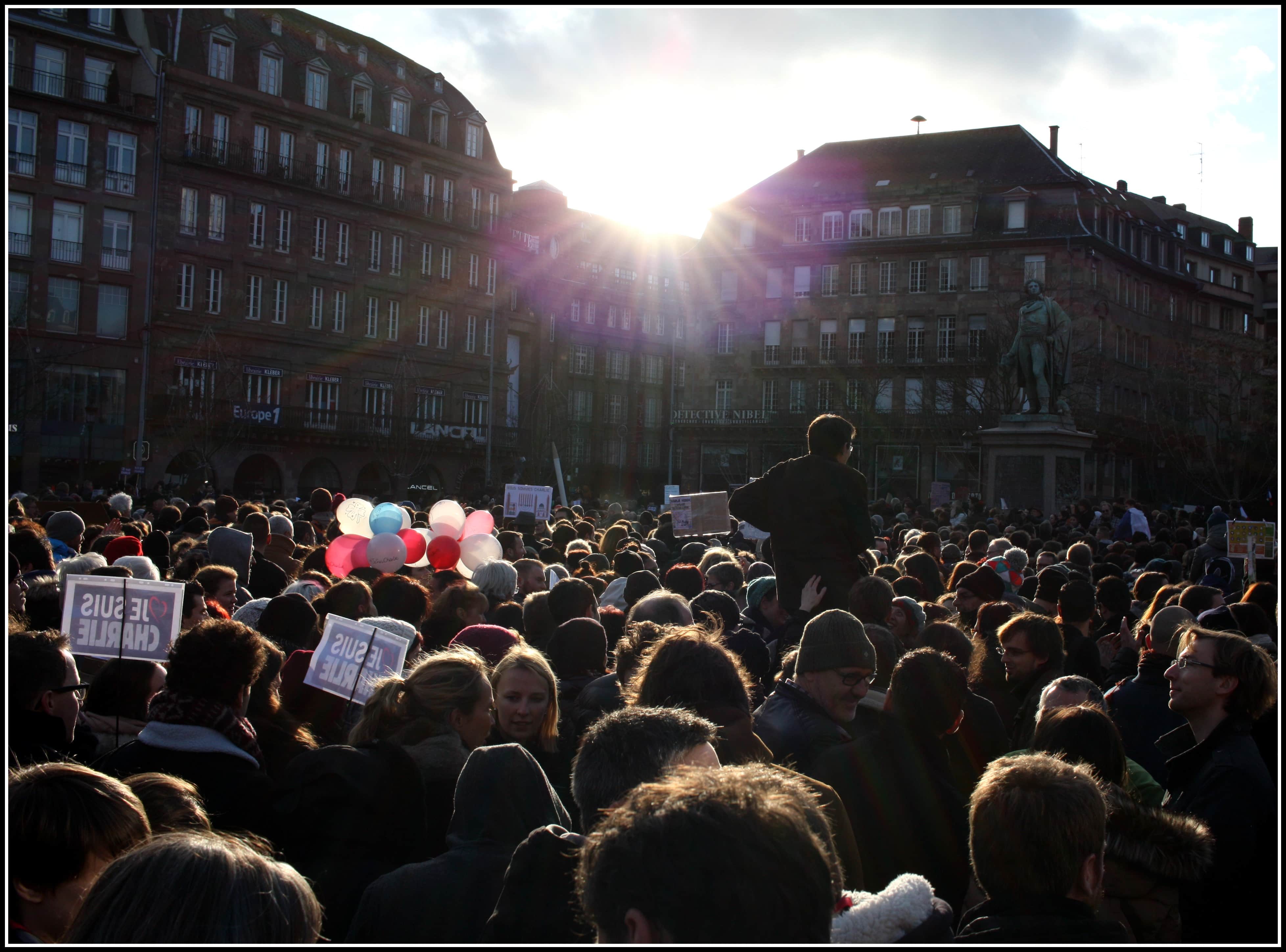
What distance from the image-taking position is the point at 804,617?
7.54 meters

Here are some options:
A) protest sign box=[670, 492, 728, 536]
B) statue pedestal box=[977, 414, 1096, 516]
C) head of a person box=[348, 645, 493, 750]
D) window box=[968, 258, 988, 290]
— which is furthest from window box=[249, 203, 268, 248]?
head of a person box=[348, 645, 493, 750]

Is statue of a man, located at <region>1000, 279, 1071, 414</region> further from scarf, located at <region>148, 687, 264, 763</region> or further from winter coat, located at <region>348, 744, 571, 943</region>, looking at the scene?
winter coat, located at <region>348, 744, 571, 943</region>

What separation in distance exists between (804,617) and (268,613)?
129 inches

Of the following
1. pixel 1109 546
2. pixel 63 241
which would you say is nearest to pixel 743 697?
pixel 1109 546

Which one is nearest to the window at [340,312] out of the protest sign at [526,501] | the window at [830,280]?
the window at [830,280]

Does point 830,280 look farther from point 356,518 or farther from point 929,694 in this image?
point 929,694

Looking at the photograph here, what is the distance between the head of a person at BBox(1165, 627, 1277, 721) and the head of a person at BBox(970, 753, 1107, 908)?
1766 millimetres

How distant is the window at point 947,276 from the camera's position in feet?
209

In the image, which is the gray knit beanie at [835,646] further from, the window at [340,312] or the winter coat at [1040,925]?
the window at [340,312]

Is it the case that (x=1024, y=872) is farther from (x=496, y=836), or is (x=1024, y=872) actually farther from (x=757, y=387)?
(x=757, y=387)

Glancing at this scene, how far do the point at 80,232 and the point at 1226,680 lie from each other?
5098cm

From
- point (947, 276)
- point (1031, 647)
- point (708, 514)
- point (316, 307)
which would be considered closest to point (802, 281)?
point (947, 276)

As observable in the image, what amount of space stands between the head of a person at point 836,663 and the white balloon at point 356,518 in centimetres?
749

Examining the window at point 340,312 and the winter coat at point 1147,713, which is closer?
the winter coat at point 1147,713
